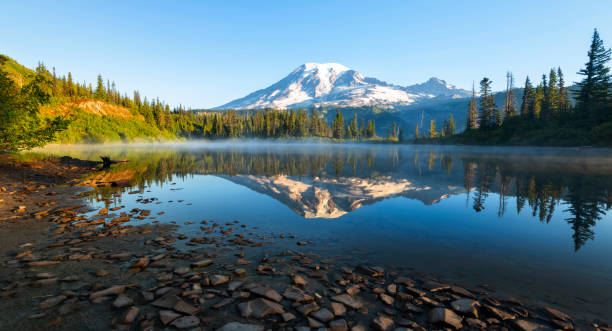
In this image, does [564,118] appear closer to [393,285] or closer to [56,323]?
[393,285]

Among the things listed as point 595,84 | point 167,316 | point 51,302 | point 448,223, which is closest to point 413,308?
point 167,316

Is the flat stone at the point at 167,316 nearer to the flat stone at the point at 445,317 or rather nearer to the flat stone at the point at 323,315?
the flat stone at the point at 323,315

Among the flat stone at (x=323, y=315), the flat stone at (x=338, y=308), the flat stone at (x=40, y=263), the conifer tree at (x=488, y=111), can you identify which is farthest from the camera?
the conifer tree at (x=488, y=111)

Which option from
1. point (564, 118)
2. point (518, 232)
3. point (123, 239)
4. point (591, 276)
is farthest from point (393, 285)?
point (564, 118)

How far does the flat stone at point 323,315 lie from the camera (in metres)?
4.90

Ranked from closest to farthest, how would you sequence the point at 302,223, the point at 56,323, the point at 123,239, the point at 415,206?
the point at 56,323, the point at 123,239, the point at 302,223, the point at 415,206

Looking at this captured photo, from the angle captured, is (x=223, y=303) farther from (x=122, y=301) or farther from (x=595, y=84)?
(x=595, y=84)

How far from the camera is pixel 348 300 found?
18.5 ft

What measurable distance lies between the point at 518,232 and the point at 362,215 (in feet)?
21.1

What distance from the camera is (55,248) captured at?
8211 millimetres

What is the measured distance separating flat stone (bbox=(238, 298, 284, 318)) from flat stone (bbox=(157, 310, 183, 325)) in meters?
1.17

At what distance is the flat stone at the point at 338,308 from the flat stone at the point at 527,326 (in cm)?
320

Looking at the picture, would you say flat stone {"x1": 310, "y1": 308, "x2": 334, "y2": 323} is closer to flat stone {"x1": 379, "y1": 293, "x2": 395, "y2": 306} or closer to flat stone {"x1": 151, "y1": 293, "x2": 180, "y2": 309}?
flat stone {"x1": 379, "y1": 293, "x2": 395, "y2": 306}

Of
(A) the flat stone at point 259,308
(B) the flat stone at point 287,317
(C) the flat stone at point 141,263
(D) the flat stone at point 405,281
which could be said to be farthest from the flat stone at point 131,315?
(D) the flat stone at point 405,281
